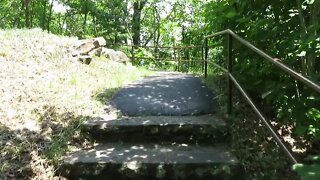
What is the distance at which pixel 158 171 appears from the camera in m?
3.42

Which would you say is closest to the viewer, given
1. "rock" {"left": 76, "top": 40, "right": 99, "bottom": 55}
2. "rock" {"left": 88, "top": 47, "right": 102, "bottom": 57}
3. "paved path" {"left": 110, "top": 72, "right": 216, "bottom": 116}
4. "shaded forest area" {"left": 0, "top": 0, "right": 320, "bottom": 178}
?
"shaded forest area" {"left": 0, "top": 0, "right": 320, "bottom": 178}

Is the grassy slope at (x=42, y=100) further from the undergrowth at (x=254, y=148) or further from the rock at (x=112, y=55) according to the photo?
the rock at (x=112, y=55)

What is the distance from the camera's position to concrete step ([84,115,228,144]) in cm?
404

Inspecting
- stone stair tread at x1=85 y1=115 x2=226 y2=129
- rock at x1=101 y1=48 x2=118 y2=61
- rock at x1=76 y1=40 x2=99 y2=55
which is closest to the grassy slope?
stone stair tread at x1=85 y1=115 x2=226 y2=129

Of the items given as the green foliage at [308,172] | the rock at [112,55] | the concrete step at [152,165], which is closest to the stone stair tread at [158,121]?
the concrete step at [152,165]

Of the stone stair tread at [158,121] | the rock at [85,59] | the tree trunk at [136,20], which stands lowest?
the stone stair tread at [158,121]

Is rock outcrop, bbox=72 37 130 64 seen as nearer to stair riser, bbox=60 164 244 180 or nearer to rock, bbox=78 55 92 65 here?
rock, bbox=78 55 92 65

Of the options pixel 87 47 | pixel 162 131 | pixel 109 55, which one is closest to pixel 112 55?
pixel 109 55

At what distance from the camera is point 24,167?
3449 millimetres

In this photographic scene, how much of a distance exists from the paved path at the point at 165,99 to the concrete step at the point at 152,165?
45.1 inches

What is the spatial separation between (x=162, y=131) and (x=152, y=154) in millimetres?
460

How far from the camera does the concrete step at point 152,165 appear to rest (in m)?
3.40

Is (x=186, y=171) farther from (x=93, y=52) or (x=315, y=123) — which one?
(x=93, y=52)

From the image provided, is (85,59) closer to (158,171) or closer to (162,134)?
(162,134)
